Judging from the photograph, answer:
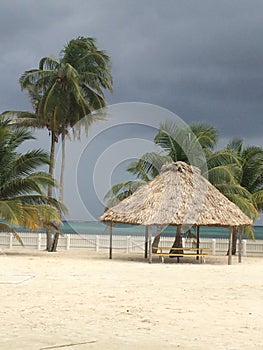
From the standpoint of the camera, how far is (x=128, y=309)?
379 inches

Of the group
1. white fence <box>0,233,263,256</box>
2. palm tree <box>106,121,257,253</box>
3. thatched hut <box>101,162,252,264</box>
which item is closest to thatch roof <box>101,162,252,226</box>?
thatched hut <box>101,162,252,264</box>

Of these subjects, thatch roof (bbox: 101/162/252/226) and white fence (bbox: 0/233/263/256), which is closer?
thatch roof (bbox: 101/162/252/226)

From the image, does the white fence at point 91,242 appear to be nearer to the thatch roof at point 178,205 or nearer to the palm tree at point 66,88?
the palm tree at point 66,88

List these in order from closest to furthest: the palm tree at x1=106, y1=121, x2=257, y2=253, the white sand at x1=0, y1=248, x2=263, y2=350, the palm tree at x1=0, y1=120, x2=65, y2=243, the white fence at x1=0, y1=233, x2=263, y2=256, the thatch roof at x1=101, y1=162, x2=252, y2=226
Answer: the white sand at x1=0, y1=248, x2=263, y2=350, the thatch roof at x1=101, y1=162, x2=252, y2=226, the palm tree at x1=0, y1=120, x2=65, y2=243, the palm tree at x1=106, y1=121, x2=257, y2=253, the white fence at x1=0, y1=233, x2=263, y2=256

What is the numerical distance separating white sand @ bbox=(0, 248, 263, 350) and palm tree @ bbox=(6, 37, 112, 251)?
9.55 metres

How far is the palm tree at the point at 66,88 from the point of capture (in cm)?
2445

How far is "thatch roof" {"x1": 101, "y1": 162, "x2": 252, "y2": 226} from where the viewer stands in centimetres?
1992

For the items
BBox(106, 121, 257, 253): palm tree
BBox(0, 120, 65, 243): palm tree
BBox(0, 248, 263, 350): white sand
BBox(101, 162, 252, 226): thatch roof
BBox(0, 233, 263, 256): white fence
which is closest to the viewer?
BBox(0, 248, 263, 350): white sand

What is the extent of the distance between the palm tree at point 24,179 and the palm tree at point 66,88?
6.55 ft

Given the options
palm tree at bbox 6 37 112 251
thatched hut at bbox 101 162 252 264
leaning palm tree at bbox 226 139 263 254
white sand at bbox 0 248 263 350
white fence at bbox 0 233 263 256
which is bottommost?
white sand at bbox 0 248 263 350

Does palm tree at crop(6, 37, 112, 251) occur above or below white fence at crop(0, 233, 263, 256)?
above

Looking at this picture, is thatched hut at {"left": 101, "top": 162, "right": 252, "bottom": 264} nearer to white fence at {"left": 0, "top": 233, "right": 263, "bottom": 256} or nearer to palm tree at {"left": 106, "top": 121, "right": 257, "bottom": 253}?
palm tree at {"left": 106, "top": 121, "right": 257, "bottom": 253}

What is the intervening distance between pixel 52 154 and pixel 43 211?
3.92 metres

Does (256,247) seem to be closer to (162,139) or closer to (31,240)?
(162,139)
